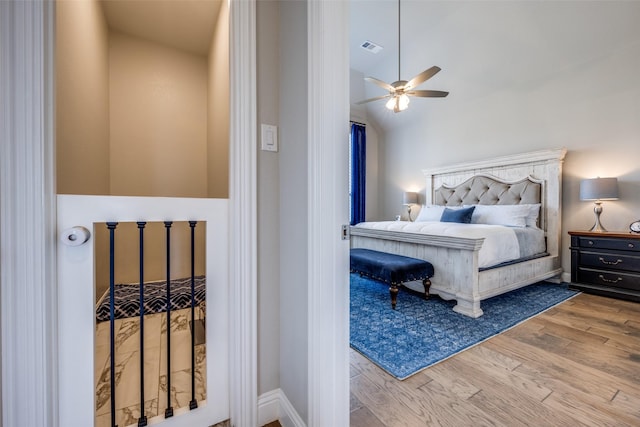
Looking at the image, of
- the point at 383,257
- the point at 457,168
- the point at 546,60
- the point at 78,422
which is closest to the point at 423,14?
the point at 546,60

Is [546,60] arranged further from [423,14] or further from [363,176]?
[363,176]

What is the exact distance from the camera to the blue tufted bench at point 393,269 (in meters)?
2.32

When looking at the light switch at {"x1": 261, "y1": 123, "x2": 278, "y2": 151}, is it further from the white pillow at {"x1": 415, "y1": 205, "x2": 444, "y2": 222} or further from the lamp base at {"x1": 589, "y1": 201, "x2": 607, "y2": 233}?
the lamp base at {"x1": 589, "y1": 201, "x2": 607, "y2": 233}

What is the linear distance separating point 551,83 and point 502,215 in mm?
1810

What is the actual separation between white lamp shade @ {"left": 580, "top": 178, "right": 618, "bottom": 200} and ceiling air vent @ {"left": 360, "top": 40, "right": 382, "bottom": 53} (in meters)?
3.23

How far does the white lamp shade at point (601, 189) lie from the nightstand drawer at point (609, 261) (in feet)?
2.00

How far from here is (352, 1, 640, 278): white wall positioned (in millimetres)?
2889

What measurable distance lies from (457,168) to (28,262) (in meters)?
4.92

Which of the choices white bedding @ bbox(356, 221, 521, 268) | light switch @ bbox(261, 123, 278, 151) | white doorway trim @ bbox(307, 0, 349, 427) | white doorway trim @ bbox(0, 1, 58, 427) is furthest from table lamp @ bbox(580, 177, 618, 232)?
white doorway trim @ bbox(0, 1, 58, 427)

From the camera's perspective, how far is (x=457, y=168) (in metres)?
4.43

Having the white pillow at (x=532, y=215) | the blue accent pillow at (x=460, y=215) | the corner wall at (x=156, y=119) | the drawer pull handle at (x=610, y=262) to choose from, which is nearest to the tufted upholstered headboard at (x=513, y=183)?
the white pillow at (x=532, y=215)

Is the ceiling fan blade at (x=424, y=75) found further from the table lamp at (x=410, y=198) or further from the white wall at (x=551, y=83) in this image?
the table lamp at (x=410, y=198)

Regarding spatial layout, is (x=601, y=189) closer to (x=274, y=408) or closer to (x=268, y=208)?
(x=268, y=208)

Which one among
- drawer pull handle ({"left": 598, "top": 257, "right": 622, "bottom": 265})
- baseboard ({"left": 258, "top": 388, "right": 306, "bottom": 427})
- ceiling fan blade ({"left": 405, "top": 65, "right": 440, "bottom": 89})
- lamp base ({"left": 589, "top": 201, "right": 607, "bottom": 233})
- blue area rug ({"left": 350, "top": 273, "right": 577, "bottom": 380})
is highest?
ceiling fan blade ({"left": 405, "top": 65, "right": 440, "bottom": 89})
